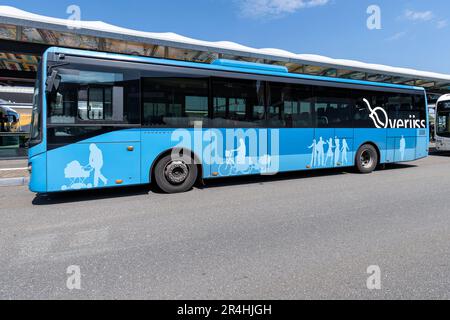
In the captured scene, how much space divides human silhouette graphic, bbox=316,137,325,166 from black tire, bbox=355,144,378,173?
156 centimetres

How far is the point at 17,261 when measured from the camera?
291cm

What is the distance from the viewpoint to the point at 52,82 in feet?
15.9

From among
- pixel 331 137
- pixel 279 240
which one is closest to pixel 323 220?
pixel 279 240

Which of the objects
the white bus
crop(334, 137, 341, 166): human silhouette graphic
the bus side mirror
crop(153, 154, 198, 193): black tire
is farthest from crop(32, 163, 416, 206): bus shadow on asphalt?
the white bus

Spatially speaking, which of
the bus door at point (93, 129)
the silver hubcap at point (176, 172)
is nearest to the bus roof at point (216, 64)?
the bus door at point (93, 129)

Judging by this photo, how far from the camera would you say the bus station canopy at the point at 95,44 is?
28.1 feet

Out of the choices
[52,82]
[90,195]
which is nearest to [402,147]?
[90,195]

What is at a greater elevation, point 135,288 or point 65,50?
point 65,50

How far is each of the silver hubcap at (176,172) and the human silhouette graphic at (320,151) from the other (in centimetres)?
405

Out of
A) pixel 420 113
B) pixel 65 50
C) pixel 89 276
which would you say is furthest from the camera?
pixel 420 113

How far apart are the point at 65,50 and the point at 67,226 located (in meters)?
3.41

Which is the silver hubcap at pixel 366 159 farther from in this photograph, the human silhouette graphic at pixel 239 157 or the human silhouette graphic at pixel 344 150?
the human silhouette graphic at pixel 239 157
